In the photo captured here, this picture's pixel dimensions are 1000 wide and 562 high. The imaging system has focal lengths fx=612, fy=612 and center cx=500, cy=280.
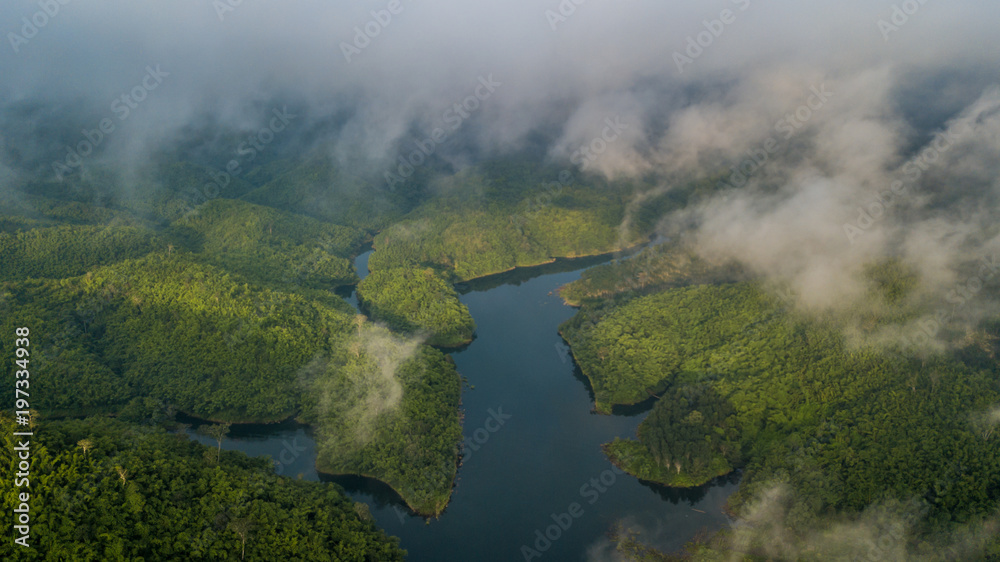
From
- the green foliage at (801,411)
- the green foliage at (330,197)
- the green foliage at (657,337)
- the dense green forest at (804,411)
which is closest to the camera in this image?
the dense green forest at (804,411)

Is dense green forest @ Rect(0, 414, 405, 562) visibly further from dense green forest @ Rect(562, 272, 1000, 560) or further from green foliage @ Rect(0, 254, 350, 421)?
dense green forest @ Rect(562, 272, 1000, 560)

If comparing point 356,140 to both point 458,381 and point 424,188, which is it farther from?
point 458,381

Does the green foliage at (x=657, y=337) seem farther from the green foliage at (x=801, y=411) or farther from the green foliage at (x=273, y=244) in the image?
the green foliage at (x=273, y=244)

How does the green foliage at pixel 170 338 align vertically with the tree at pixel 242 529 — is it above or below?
below

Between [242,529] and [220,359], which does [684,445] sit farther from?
[220,359]

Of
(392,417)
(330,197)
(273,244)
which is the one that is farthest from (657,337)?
(330,197)

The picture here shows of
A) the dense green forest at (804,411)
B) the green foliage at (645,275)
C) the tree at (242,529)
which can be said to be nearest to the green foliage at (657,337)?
the dense green forest at (804,411)
